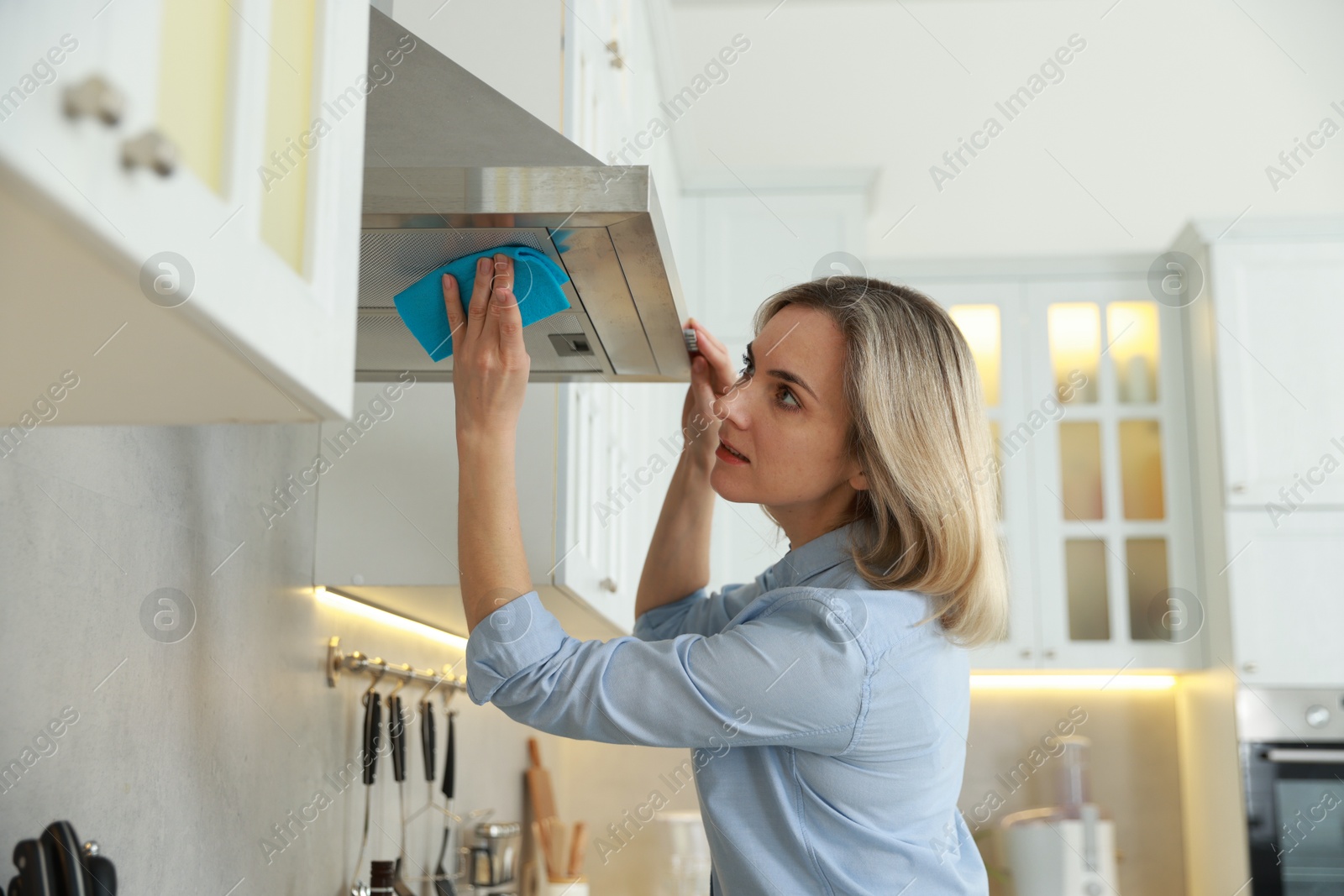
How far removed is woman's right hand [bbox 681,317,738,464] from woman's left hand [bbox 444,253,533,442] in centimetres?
34

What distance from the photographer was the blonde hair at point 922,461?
1.03 meters

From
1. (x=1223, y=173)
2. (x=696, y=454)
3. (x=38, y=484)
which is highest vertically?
(x=1223, y=173)

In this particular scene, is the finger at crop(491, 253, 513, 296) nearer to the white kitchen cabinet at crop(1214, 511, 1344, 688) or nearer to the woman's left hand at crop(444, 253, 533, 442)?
the woman's left hand at crop(444, 253, 533, 442)

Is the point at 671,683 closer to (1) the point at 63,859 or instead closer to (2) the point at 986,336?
(1) the point at 63,859

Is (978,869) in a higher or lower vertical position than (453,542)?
lower

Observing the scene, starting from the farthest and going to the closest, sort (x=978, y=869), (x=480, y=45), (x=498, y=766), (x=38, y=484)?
(x=498, y=766), (x=480, y=45), (x=978, y=869), (x=38, y=484)

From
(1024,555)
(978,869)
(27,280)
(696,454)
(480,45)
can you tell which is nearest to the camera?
(27,280)

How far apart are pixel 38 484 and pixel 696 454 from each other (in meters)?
0.74

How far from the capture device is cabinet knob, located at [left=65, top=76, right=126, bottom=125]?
0.33 meters

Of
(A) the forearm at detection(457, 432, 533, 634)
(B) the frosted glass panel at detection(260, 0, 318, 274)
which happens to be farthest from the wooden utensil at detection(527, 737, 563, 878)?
(B) the frosted glass panel at detection(260, 0, 318, 274)

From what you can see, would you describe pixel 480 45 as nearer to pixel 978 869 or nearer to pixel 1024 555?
pixel 978 869

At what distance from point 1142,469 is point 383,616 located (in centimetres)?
206

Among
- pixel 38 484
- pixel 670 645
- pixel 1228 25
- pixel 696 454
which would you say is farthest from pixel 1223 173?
pixel 38 484

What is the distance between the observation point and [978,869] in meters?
1.10
